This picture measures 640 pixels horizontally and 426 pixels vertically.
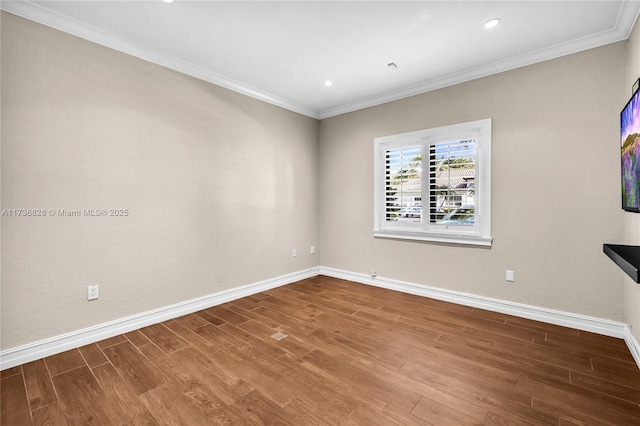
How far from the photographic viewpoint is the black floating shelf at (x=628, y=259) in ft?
3.88

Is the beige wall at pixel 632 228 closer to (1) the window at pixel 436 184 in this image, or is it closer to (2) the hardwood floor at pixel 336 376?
(2) the hardwood floor at pixel 336 376

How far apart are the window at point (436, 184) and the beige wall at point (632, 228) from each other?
3.47ft

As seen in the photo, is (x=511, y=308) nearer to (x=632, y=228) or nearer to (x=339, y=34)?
(x=632, y=228)

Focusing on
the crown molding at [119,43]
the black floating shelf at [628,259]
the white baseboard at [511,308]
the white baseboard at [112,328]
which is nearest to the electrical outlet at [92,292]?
the white baseboard at [112,328]

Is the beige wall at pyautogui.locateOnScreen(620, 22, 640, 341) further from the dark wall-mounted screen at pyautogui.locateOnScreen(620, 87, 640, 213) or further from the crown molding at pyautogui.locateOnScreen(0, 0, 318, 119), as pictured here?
the crown molding at pyautogui.locateOnScreen(0, 0, 318, 119)

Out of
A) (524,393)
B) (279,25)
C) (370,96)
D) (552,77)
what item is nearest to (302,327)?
(524,393)

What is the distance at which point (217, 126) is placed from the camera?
342cm

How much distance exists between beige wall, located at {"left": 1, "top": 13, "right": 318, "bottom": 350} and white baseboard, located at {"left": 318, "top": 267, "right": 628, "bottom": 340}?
1800mm

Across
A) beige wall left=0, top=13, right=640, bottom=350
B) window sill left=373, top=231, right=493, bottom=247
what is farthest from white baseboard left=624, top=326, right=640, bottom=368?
window sill left=373, top=231, right=493, bottom=247

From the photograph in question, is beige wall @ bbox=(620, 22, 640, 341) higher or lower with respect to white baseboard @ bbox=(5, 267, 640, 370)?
higher

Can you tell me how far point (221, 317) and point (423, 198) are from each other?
284cm

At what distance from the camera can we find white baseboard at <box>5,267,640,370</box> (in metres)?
2.22

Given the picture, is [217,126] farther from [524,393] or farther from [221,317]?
[524,393]

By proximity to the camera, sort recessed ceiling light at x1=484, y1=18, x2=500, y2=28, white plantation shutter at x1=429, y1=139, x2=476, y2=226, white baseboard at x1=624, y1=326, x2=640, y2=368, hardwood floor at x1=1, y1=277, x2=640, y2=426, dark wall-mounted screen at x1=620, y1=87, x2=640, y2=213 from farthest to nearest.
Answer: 1. white plantation shutter at x1=429, y1=139, x2=476, y2=226
2. recessed ceiling light at x1=484, y1=18, x2=500, y2=28
3. white baseboard at x1=624, y1=326, x2=640, y2=368
4. dark wall-mounted screen at x1=620, y1=87, x2=640, y2=213
5. hardwood floor at x1=1, y1=277, x2=640, y2=426
